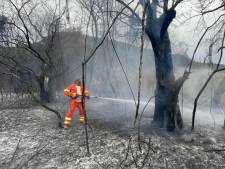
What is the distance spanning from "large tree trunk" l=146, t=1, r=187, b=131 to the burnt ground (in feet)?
1.65

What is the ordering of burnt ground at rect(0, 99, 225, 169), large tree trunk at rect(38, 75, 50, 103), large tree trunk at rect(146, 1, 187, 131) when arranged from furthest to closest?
large tree trunk at rect(38, 75, 50, 103), large tree trunk at rect(146, 1, 187, 131), burnt ground at rect(0, 99, 225, 169)

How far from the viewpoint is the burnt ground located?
6.41 metres

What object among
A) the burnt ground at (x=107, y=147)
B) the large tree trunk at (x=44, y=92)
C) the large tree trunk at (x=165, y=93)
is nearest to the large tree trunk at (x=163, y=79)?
the large tree trunk at (x=165, y=93)

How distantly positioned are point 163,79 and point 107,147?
10.8 ft

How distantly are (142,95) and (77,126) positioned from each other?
10301mm

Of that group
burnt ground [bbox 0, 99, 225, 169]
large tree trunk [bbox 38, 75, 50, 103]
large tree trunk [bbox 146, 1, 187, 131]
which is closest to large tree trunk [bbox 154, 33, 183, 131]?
large tree trunk [bbox 146, 1, 187, 131]

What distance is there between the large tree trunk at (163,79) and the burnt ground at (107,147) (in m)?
0.50


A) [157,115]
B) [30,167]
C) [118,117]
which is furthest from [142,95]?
[30,167]

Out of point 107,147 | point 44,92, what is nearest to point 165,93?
point 107,147

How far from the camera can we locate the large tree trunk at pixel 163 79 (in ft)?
28.0

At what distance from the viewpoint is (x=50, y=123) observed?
9.91 m

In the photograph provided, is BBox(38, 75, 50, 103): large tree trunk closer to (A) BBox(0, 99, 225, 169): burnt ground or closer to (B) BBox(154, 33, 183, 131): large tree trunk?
(A) BBox(0, 99, 225, 169): burnt ground

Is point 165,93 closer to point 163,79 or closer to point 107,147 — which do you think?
point 163,79

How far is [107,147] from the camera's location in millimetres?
7270
